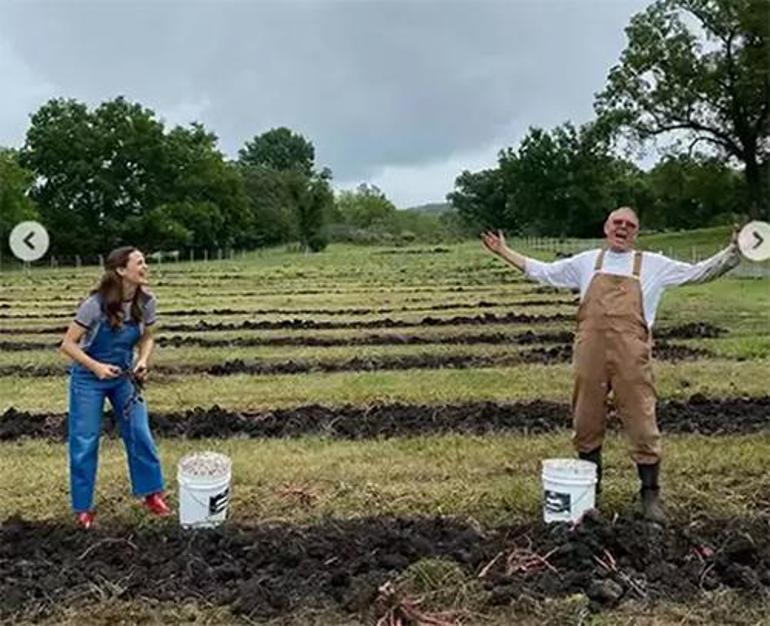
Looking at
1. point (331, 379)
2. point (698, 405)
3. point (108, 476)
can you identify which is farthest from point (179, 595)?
point (331, 379)

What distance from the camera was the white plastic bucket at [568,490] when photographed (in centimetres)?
604

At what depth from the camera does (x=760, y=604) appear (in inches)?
193

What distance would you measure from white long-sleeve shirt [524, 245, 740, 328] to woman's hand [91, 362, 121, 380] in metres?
2.63

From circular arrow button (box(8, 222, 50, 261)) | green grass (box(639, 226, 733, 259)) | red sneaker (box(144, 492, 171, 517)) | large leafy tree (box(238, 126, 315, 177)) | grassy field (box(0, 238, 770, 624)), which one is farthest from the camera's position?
large leafy tree (box(238, 126, 315, 177))

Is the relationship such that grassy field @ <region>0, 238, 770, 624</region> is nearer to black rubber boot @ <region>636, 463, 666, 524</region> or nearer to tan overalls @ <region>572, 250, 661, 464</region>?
black rubber boot @ <region>636, 463, 666, 524</region>

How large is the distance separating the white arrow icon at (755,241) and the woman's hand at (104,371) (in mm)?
3864

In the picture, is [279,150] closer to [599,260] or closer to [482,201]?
[482,201]

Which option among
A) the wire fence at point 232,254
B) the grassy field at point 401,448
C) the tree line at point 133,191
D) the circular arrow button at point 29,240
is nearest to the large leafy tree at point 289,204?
the tree line at point 133,191

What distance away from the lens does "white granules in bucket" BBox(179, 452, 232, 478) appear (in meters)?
6.17

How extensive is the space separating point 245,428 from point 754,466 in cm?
437

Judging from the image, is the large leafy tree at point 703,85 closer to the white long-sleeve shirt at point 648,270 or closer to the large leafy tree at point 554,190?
the large leafy tree at point 554,190

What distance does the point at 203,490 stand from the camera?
20.2 feet

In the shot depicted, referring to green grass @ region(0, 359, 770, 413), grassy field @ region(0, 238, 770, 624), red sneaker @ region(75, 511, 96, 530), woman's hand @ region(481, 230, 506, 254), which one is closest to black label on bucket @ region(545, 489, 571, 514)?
grassy field @ region(0, 238, 770, 624)

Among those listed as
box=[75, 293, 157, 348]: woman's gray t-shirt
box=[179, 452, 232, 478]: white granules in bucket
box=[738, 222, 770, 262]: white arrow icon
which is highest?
box=[738, 222, 770, 262]: white arrow icon
